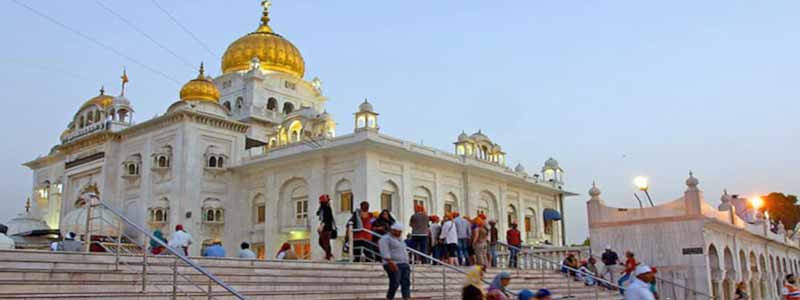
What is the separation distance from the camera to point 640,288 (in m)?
7.68

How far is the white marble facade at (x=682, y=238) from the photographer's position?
60.9 ft

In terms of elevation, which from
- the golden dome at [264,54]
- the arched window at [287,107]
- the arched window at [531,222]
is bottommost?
the arched window at [531,222]

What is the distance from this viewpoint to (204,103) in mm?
36344

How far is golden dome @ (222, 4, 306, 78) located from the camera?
44656mm

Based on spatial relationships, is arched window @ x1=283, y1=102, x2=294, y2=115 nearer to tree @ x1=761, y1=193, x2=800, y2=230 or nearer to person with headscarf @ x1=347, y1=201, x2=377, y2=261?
person with headscarf @ x1=347, y1=201, x2=377, y2=261

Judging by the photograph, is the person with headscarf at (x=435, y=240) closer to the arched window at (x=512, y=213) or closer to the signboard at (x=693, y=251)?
the signboard at (x=693, y=251)

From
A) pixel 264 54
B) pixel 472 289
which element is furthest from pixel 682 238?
pixel 264 54

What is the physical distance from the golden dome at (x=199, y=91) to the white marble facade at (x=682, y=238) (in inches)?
918

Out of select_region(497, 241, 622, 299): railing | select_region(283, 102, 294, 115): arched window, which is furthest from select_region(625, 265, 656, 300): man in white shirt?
select_region(283, 102, 294, 115): arched window

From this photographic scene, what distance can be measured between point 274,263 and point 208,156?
2352cm

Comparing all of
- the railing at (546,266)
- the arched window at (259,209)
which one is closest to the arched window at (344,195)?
the arched window at (259,209)

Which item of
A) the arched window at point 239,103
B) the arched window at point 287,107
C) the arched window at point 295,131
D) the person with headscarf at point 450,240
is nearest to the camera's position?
the person with headscarf at point 450,240

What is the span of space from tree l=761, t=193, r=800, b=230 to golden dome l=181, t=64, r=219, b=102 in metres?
45.7

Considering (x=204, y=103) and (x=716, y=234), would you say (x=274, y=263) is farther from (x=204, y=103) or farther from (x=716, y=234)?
(x=204, y=103)
